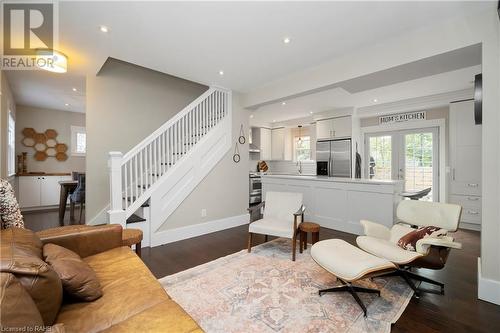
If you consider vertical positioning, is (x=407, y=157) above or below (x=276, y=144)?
below

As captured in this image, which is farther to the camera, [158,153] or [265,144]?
[265,144]

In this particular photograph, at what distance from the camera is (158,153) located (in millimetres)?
3719

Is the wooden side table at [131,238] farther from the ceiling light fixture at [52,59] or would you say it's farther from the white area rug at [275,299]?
the ceiling light fixture at [52,59]

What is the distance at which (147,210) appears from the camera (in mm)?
3457

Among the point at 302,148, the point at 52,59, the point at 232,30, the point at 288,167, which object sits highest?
the point at 232,30

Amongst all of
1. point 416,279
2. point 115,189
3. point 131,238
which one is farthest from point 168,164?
point 416,279

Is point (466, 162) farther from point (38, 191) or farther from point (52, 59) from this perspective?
point (38, 191)

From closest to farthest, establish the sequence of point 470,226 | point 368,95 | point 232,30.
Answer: point 232,30 < point 470,226 < point 368,95

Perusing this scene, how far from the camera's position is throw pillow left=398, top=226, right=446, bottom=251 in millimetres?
2266

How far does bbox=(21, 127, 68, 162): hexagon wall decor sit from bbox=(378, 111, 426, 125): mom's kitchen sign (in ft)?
28.4

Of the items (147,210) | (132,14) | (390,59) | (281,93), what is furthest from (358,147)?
(132,14)

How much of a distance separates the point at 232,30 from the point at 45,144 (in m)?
6.61

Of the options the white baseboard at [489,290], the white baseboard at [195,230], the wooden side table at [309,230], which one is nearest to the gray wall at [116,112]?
the white baseboard at [195,230]

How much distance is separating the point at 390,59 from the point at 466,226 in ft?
12.7
